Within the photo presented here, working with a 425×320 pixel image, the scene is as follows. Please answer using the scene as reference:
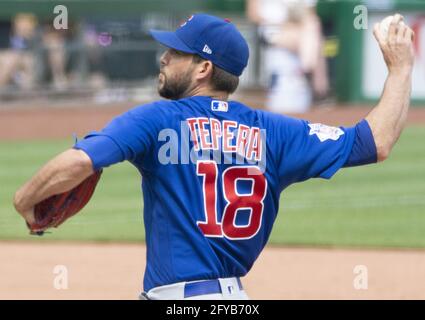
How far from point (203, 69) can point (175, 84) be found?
108 mm

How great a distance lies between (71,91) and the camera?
773 inches

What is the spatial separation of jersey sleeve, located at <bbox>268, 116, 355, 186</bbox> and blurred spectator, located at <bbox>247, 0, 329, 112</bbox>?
14832 mm

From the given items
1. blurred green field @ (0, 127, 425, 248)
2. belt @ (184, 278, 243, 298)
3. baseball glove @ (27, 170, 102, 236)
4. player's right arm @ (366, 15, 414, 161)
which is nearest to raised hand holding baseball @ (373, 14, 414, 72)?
player's right arm @ (366, 15, 414, 161)

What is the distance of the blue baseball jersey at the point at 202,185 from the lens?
343 cm

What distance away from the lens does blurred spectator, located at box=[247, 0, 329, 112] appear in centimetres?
1855

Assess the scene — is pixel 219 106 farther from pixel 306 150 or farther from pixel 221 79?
pixel 306 150

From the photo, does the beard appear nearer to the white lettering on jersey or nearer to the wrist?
the white lettering on jersey

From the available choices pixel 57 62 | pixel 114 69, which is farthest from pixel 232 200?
pixel 114 69

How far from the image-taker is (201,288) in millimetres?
3455

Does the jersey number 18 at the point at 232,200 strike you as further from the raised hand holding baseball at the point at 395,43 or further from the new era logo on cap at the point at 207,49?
the raised hand holding baseball at the point at 395,43

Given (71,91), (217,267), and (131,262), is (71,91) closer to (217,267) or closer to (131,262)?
(131,262)

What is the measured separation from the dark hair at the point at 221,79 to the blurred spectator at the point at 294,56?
14.9m

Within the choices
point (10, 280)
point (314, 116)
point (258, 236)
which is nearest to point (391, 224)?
point (10, 280)

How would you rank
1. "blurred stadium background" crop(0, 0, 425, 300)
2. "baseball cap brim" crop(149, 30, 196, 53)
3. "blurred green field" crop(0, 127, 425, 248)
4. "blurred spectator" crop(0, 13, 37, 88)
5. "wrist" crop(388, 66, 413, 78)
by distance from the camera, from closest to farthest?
"baseball cap brim" crop(149, 30, 196, 53)
"wrist" crop(388, 66, 413, 78)
"blurred green field" crop(0, 127, 425, 248)
"blurred stadium background" crop(0, 0, 425, 300)
"blurred spectator" crop(0, 13, 37, 88)
